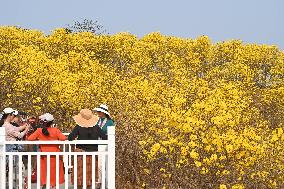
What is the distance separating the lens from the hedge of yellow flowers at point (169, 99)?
14.3 metres

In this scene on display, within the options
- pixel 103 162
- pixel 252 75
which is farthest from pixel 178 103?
pixel 252 75

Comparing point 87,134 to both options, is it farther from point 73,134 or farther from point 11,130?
point 11,130

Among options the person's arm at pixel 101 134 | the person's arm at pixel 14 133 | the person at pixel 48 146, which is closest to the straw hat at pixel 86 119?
the person's arm at pixel 101 134

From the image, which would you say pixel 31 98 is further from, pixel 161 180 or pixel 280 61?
pixel 280 61

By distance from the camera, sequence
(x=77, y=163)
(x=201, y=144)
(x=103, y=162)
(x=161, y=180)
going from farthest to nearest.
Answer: (x=161, y=180), (x=201, y=144), (x=77, y=163), (x=103, y=162)

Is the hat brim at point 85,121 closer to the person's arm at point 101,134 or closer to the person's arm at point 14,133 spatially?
the person's arm at point 101,134

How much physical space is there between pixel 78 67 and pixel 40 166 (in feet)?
68.3

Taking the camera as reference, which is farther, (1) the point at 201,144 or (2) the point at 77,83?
(2) the point at 77,83

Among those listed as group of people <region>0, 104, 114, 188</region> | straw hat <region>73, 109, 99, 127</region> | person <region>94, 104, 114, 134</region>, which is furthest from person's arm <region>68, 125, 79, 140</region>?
person <region>94, 104, 114, 134</region>

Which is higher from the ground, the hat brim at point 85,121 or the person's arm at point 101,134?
the hat brim at point 85,121

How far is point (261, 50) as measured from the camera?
40.1m

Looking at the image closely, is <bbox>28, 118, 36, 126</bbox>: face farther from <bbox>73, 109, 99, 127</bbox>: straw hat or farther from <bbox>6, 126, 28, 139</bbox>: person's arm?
<bbox>73, 109, 99, 127</bbox>: straw hat

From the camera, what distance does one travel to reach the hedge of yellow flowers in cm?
1427

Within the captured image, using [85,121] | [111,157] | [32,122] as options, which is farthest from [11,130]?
[32,122]
